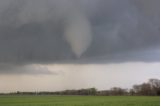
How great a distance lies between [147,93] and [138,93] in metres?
11.8

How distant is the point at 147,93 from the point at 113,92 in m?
28.7

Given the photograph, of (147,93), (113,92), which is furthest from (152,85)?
(113,92)

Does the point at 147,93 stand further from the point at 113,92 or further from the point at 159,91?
the point at 113,92

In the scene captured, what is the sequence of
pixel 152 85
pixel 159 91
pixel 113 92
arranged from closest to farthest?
pixel 159 91 → pixel 152 85 → pixel 113 92

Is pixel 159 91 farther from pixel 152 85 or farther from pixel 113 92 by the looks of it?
pixel 113 92

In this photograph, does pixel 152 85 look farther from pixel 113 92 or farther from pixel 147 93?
pixel 113 92

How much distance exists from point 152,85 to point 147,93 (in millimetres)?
6654

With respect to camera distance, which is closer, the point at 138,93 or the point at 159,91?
the point at 159,91

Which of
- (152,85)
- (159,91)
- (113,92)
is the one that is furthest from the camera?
(113,92)

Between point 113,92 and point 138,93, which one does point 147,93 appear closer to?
point 138,93

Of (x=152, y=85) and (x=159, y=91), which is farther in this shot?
(x=152, y=85)

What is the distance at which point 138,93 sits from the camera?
Result: 181750mm

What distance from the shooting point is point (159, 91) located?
161750 mm

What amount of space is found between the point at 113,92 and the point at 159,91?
38486mm
